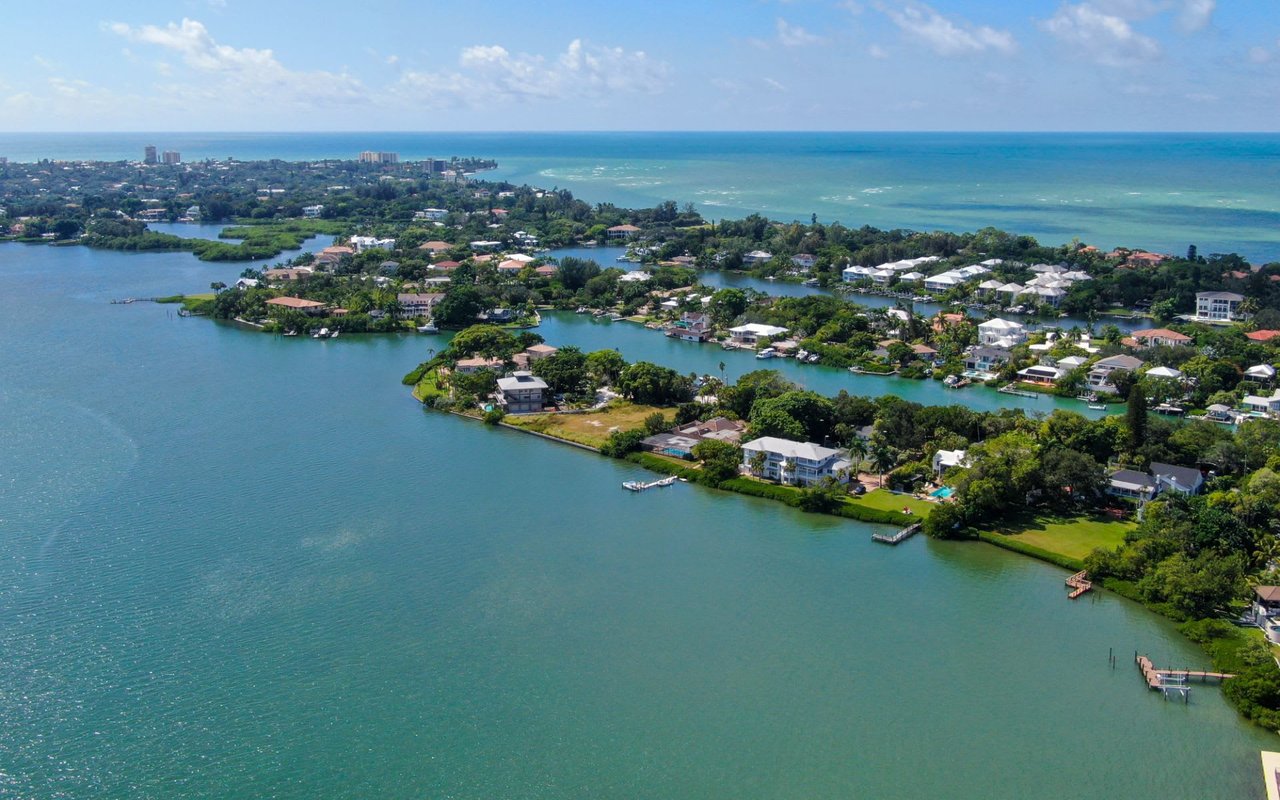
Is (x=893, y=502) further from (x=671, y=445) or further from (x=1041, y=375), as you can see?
(x=1041, y=375)

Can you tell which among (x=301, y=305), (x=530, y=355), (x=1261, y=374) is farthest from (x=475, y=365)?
(x=1261, y=374)

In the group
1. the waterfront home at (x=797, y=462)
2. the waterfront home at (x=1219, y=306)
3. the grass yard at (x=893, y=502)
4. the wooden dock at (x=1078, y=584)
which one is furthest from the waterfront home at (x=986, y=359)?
the wooden dock at (x=1078, y=584)

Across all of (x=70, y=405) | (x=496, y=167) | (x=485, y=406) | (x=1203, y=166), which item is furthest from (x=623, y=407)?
(x=1203, y=166)

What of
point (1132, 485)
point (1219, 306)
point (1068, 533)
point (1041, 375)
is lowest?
point (1068, 533)

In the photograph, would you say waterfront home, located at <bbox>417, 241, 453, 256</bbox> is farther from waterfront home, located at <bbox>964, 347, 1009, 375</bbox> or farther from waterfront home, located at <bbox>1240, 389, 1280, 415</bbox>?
waterfront home, located at <bbox>1240, 389, 1280, 415</bbox>

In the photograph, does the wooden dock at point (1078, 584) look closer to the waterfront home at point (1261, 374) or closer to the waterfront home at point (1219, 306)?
the waterfront home at point (1261, 374)

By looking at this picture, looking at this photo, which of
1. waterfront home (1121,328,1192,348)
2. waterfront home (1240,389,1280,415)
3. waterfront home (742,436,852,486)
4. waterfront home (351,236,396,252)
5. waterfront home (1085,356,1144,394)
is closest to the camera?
waterfront home (742,436,852,486)

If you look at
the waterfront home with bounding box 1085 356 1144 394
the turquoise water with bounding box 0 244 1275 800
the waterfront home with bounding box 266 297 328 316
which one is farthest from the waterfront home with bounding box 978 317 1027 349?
the waterfront home with bounding box 266 297 328 316
